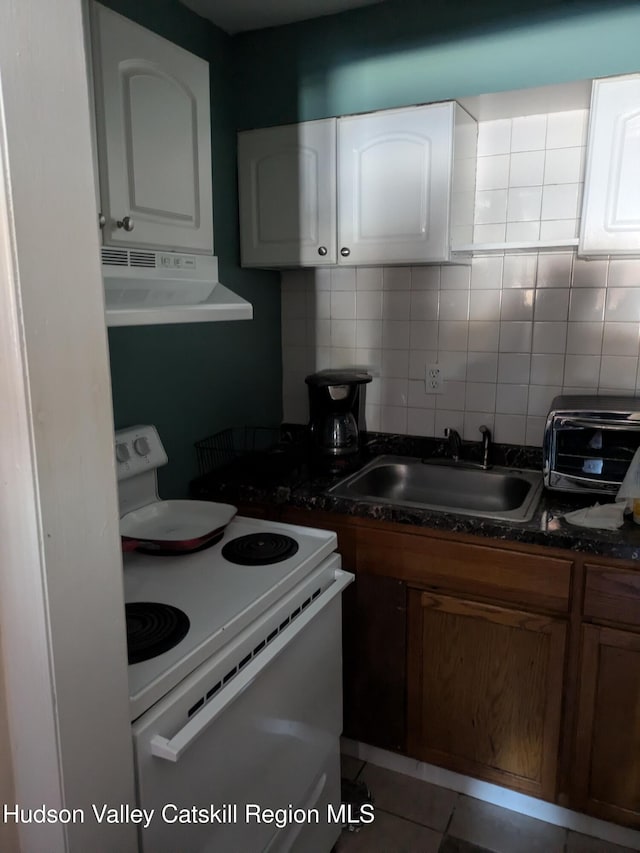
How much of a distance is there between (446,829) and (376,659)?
49 centimetres

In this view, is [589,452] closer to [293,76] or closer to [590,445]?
[590,445]

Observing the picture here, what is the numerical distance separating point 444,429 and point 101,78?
1533mm

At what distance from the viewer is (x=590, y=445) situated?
68.4 inches

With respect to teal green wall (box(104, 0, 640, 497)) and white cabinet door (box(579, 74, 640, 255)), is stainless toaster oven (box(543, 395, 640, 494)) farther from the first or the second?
teal green wall (box(104, 0, 640, 497))

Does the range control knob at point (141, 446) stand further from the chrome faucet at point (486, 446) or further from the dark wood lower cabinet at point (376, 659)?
the chrome faucet at point (486, 446)

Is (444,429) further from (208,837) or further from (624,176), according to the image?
(208,837)

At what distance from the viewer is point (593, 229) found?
66.1 inches

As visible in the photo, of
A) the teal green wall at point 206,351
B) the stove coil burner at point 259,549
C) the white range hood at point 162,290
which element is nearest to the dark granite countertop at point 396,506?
the teal green wall at point 206,351

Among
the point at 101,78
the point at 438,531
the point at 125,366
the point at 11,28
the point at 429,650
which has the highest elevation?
the point at 101,78

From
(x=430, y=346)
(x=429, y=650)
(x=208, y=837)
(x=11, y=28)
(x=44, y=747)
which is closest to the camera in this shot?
(x=11, y=28)

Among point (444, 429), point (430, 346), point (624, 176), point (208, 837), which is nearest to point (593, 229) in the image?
point (624, 176)

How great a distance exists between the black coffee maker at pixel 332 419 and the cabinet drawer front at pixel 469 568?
0.38 metres

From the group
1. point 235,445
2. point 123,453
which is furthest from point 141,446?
point 235,445

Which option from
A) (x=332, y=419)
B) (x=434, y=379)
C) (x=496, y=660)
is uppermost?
(x=434, y=379)
